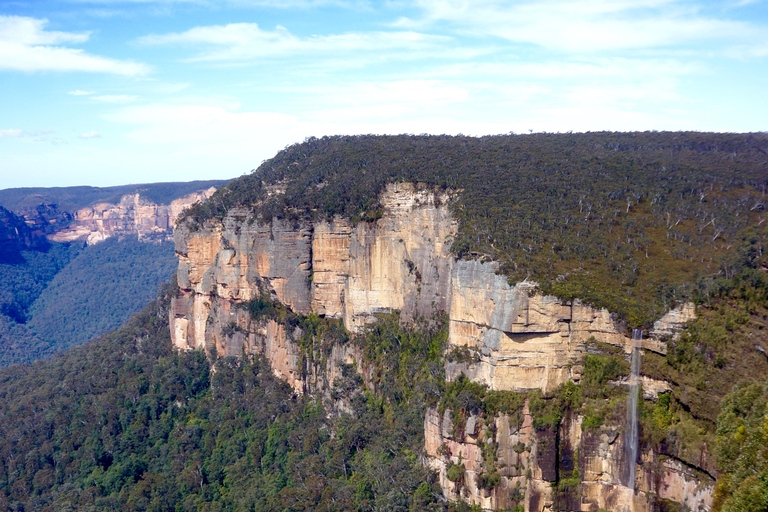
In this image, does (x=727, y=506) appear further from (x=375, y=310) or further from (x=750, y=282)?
(x=375, y=310)

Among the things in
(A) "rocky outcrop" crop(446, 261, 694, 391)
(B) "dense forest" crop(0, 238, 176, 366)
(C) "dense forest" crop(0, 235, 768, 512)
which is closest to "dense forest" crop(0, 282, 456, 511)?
(C) "dense forest" crop(0, 235, 768, 512)

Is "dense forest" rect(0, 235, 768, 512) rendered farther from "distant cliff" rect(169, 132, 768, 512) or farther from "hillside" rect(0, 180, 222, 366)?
"hillside" rect(0, 180, 222, 366)

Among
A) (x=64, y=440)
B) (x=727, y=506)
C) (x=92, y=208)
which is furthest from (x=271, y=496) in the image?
(x=92, y=208)

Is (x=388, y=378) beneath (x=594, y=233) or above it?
beneath

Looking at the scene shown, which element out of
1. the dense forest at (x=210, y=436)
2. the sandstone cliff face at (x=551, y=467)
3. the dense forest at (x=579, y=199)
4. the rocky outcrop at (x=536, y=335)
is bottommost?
the dense forest at (x=210, y=436)

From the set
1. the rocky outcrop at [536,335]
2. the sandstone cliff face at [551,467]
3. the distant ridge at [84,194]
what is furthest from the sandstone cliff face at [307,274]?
the distant ridge at [84,194]

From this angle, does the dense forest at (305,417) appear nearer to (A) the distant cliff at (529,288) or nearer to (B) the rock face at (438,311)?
(A) the distant cliff at (529,288)

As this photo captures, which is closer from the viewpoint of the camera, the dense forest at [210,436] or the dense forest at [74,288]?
the dense forest at [210,436]
